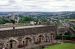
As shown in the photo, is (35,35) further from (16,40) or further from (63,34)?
(63,34)

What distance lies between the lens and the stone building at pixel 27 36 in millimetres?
4191

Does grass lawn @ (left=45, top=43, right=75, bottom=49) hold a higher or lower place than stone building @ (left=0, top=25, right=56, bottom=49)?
lower

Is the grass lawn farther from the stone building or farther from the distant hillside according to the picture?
the distant hillside

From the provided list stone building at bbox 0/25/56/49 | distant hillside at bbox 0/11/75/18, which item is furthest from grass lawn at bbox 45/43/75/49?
distant hillside at bbox 0/11/75/18

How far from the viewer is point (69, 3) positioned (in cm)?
506

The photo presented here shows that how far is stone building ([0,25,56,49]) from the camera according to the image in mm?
4191

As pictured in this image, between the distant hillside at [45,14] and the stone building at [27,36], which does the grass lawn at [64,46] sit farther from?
the distant hillside at [45,14]

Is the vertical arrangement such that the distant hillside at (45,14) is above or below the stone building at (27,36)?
above

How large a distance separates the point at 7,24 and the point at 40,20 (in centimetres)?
80

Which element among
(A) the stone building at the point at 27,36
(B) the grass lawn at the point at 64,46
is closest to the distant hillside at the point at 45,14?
(A) the stone building at the point at 27,36

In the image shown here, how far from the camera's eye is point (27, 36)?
4.48 meters

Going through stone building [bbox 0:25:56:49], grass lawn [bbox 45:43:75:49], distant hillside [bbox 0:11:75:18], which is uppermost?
distant hillside [bbox 0:11:75:18]

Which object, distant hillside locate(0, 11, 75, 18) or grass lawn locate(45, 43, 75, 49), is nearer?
distant hillside locate(0, 11, 75, 18)

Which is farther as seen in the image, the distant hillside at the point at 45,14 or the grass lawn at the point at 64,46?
the grass lawn at the point at 64,46
